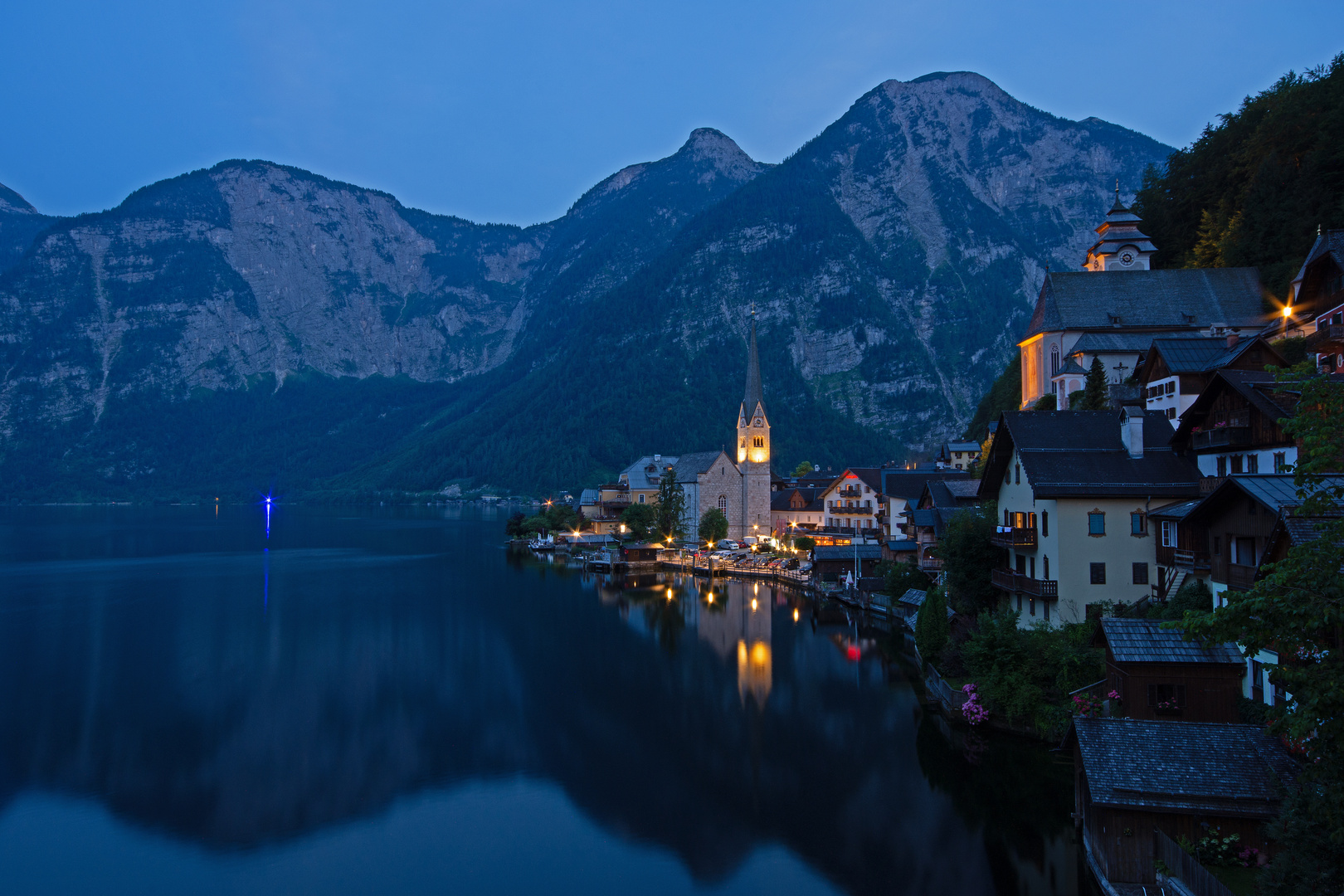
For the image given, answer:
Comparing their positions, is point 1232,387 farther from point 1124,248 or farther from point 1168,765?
point 1124,248

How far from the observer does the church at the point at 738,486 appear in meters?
98.4

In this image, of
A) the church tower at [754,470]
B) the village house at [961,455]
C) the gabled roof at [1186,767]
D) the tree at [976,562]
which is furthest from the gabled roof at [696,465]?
the gabled roof at [1186,767]

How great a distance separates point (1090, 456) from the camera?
30250 millimetres

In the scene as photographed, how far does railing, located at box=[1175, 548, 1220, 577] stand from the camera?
2547 centimetres

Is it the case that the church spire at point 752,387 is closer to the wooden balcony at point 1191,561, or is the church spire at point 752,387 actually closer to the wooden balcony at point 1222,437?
the wooden balcony at point 1222,437

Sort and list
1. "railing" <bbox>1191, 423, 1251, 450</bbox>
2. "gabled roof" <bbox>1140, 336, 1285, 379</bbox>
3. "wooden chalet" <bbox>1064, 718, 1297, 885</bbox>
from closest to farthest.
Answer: "wooden chalet" <bbox>1064, 718, 1297, 885</bbox>
"railing" <bbox>1191, 423, 1251, 450</bbox>
"gabled roof" <bbox>1140, 336, 1285, 379</bbox>

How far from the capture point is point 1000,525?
35250 mm

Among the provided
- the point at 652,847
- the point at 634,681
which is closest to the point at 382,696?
the point at 634,681

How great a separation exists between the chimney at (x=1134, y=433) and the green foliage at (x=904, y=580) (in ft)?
70.7

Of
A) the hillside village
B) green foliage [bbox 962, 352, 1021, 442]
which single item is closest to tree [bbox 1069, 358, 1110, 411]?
the hillside village

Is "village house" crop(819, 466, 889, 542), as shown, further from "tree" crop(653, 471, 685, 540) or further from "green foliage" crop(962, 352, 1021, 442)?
"tree" crop(653, 471, 685, 540)

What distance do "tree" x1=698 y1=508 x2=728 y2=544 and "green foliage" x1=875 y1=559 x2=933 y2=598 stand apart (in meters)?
41.4

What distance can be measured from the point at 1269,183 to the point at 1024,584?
4011 cm

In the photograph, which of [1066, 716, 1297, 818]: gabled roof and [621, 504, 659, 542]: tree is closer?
[1066, 716, 1297, 818]: gabled roof
